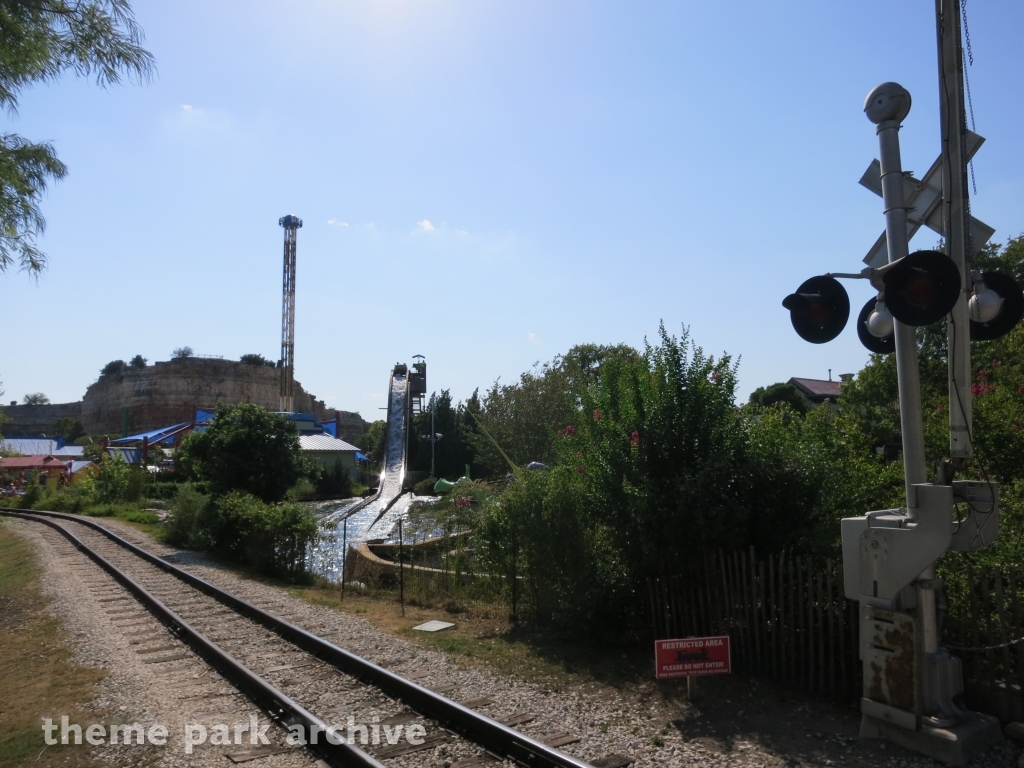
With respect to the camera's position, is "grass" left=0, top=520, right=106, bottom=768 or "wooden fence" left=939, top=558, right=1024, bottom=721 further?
"grass" left=0, top=520, right=106, bottom=768

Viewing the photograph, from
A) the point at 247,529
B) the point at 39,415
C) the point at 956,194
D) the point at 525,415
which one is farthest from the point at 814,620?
the point at 39,415

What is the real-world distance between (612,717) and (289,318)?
3511 inches

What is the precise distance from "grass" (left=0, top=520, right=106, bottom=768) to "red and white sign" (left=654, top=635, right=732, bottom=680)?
469 cm

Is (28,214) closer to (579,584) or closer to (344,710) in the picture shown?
(344,710)

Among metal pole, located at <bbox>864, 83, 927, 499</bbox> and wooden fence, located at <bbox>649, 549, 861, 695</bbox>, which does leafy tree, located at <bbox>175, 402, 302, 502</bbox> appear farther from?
metal pole, located at <bbox>864, 83, 927, 499</bbox>

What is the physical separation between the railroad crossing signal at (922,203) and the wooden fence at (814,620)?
249 centimetres

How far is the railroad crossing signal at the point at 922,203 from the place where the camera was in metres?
5.48

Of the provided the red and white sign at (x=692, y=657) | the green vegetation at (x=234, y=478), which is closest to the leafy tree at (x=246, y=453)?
the green vegetation at (x=234, y=478)

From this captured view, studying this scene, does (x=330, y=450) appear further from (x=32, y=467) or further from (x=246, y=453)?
(x=246, y=453)

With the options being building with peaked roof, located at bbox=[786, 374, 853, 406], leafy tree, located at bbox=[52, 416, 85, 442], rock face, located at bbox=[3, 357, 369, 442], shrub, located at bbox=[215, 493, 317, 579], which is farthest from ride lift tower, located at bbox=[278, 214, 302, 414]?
shrub, located at bbox=[215, 493, 317, 579]

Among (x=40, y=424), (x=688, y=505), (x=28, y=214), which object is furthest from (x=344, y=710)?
(x=40, y=424)

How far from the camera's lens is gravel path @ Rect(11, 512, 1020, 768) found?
550cm

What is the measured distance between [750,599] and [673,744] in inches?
81.7

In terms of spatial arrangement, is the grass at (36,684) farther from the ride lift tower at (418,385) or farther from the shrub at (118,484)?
the ride lift tower at (418,385)
